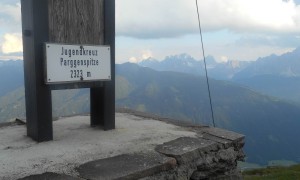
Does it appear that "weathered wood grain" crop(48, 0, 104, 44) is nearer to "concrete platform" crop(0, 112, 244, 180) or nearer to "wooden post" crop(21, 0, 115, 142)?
"wooden post" crop(21, 0, 115, 142)

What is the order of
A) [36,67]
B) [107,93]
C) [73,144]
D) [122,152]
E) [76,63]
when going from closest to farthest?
1. [122,152]
2. [73,144]
3. [36,67]
4. [76,63]
5. [107,93]

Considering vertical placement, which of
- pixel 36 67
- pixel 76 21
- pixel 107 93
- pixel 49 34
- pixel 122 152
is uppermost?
pixel 76 21

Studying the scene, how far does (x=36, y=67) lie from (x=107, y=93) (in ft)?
4.86

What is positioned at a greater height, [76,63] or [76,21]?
[76,21]

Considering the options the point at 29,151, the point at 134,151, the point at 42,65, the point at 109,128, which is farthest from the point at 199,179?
the point at 42,65

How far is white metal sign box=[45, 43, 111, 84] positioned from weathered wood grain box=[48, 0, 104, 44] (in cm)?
15

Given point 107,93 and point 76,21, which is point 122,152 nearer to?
point 107,93

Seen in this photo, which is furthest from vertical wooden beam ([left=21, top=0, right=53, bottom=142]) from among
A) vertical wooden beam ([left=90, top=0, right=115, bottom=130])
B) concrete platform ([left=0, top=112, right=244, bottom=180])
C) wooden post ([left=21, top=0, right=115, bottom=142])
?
vertical wooden beam ([left=90, top=0, right=115, bottom=130])

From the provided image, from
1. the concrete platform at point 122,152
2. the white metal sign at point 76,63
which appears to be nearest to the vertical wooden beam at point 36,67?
the white metal sign at point 76,63

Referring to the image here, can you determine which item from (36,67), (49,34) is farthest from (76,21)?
(36,67)

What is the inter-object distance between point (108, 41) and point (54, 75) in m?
1.32

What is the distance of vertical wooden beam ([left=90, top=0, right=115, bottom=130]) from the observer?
6.55 metres

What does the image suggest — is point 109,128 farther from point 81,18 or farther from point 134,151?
point 81,18

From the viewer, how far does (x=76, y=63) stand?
20.0 ft
